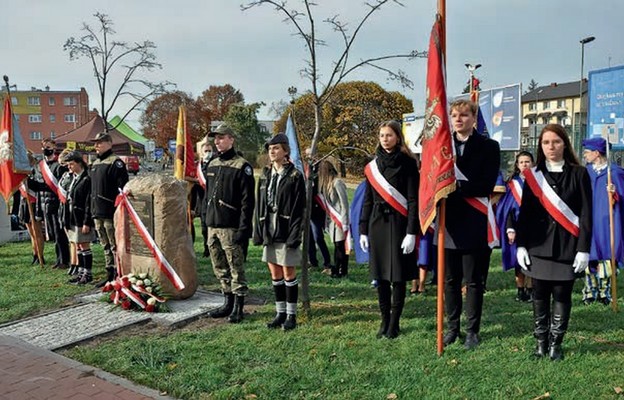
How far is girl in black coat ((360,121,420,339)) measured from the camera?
5.18m

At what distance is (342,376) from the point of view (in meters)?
4.32

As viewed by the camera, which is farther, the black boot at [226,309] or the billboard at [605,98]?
the billboard at [605,98]

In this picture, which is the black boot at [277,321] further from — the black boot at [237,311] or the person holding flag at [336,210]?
the person holding flag at [336,210]

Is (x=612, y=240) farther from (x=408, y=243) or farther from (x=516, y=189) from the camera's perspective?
(x=408, y=243)

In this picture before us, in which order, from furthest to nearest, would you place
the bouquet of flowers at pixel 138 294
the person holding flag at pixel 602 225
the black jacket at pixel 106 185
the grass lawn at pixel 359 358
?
the black jacket at pixel 106 185 < the person holding flag at pixel 602 225 < the bouquet of flowers at pixel 138 294 < the grass lawn at pixel 359 358

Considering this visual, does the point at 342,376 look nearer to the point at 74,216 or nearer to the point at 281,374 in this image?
the point at 281,374

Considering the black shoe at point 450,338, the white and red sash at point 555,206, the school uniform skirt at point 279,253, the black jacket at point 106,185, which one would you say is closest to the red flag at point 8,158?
the black jacket at point 106,185

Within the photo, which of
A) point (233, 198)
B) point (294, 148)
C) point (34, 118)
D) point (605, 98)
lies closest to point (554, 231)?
point (233, 198)

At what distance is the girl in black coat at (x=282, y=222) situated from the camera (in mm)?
5621

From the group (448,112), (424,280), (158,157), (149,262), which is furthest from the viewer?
(158,157)

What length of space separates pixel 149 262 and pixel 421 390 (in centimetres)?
417

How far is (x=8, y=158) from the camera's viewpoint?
9.36 metres

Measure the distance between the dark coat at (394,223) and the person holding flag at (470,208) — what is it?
0.36 m

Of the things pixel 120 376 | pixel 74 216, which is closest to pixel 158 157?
pixel 74 216
